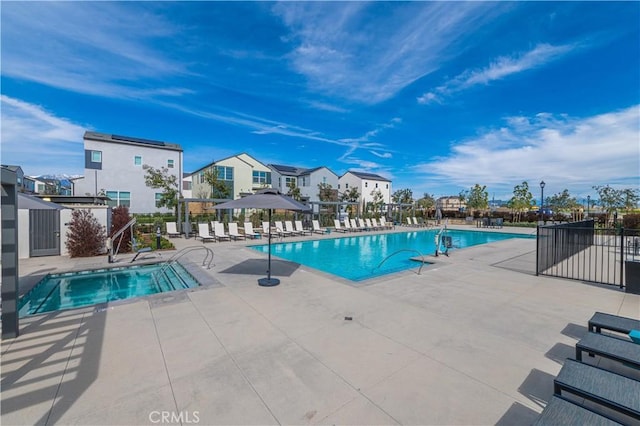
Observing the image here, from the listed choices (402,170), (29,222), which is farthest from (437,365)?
(402,170)

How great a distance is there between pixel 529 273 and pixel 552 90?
1324 cm

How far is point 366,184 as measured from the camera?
4222 cm

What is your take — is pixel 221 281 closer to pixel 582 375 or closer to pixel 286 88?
pixel 582 375

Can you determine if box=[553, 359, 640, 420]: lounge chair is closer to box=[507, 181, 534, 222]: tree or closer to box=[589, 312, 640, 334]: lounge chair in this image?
box=[589, 312, 640, 334]: lounge chair

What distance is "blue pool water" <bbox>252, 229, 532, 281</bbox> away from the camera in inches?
395

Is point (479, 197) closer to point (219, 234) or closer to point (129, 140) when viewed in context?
point (219, 234)

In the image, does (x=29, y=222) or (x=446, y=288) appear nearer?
(x=446, y=288)

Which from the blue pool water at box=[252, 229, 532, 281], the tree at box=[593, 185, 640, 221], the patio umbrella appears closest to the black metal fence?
the blue pool water at box=[252, 229, 532, 281]

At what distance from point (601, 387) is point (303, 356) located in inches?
102

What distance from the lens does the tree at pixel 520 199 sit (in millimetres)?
29828

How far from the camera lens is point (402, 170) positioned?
151 feet

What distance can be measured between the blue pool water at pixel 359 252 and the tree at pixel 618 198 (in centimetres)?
1187

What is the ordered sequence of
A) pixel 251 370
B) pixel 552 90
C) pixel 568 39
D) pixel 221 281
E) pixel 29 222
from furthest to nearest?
1. pixel 552 90
2. pixel 568 39
3. pixel 29 222
4. pixel 221 281
5. pixel 251 370

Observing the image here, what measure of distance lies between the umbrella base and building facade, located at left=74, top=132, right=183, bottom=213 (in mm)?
20439
